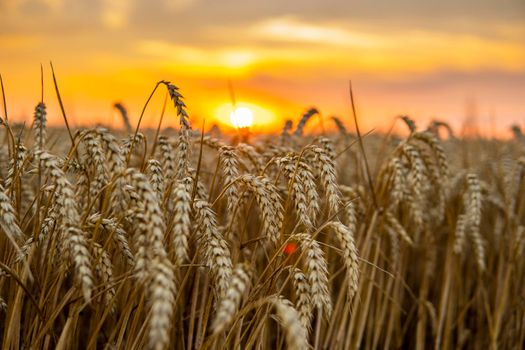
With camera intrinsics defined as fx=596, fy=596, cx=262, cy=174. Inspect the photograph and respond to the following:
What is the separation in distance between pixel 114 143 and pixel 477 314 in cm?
Result: 332

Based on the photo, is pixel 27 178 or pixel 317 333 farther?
pixel 27 178

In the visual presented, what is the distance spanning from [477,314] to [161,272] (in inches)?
133

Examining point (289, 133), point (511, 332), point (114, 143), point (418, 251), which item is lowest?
point (511, 332)

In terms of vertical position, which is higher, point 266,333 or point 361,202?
point 361,202

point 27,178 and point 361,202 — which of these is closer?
point 27,178

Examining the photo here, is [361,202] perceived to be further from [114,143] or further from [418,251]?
[114,143]

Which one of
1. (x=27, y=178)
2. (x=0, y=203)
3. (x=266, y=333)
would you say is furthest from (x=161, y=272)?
(x=27, y=178)

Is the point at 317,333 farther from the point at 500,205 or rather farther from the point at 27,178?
the point at 500,205

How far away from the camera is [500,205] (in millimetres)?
4055

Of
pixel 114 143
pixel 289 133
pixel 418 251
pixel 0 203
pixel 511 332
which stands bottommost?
pixel 511 332

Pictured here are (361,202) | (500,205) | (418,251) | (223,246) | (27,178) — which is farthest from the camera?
(418,251)

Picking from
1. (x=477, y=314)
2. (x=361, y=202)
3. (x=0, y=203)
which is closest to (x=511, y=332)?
(x=477, y=314)

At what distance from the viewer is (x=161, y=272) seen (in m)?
1.34

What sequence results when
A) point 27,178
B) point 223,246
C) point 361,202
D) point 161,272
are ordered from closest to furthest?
point 161,272 → point 223,246 → point 27,178 → point 361,202
